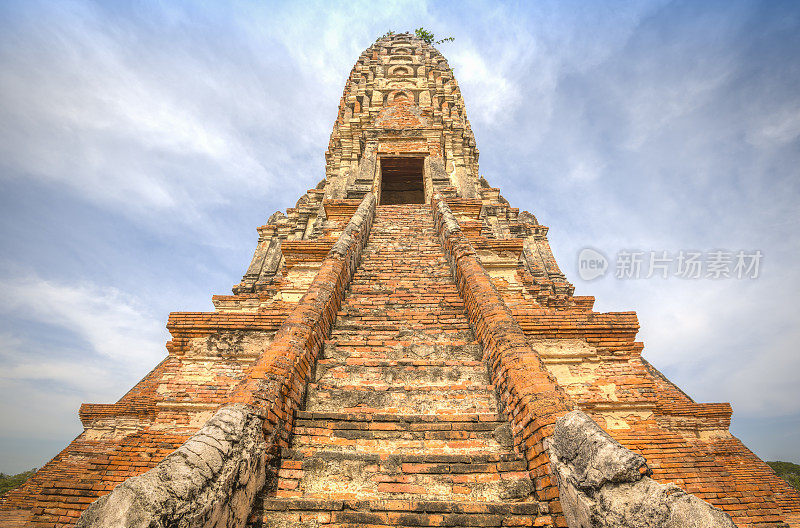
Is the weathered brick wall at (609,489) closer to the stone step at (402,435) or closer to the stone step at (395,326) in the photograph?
the stone step at (402,435)

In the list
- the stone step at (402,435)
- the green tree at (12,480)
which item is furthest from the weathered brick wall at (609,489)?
the green tree at (12,480)

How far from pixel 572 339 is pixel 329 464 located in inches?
132

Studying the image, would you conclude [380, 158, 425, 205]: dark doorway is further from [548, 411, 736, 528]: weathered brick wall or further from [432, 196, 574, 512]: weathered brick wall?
[548, 411, 736, 528]: weathered brick wall

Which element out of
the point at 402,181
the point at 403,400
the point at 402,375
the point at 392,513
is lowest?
the point at 392,513

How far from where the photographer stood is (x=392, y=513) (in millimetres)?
2383

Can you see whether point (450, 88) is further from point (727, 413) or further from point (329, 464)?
point (329, 464)

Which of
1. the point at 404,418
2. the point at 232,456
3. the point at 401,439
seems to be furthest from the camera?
the point at 404,418

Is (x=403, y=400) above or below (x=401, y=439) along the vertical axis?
above

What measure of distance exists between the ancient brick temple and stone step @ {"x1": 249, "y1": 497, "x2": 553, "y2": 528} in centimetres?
1

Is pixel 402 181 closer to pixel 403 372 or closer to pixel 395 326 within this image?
pixel 395 326

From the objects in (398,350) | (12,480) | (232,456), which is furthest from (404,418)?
(12,480)

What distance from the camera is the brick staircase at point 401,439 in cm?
240

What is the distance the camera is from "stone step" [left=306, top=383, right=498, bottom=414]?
3322 millimetres

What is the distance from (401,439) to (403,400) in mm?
446
